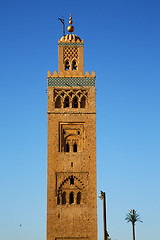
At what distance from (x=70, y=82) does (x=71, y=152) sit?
14.1ft

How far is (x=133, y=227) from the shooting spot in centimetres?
3175

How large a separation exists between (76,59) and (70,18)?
291 centimetres

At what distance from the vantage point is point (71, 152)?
88.1 feet

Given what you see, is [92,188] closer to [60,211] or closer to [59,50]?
[60,211]

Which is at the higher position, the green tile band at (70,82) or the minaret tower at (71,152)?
Answer: the green tile band at (70,82)

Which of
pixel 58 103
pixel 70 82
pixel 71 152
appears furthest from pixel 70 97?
pixel 71 152

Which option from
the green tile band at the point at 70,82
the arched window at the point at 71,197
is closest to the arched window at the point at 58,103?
the green tile band at the point at 70,82

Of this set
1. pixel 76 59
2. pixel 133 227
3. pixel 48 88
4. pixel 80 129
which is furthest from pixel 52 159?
pixel 133 227

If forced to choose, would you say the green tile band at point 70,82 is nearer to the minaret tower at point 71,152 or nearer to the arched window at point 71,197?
the minaret tower at point 71,152

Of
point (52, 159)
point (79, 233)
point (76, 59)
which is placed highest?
point (76, 59)

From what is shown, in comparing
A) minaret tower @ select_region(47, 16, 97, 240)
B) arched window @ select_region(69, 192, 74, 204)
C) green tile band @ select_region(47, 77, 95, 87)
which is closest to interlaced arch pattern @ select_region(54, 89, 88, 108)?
minaret tower @ select_region(47, 16, 97, 240)

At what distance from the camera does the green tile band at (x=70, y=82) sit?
1099 inches

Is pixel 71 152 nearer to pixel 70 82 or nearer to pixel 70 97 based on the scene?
pixel 70 97

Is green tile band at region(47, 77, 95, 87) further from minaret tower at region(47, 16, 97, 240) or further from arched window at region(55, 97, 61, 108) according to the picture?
arched window at region(55, 97, 61, 108)
